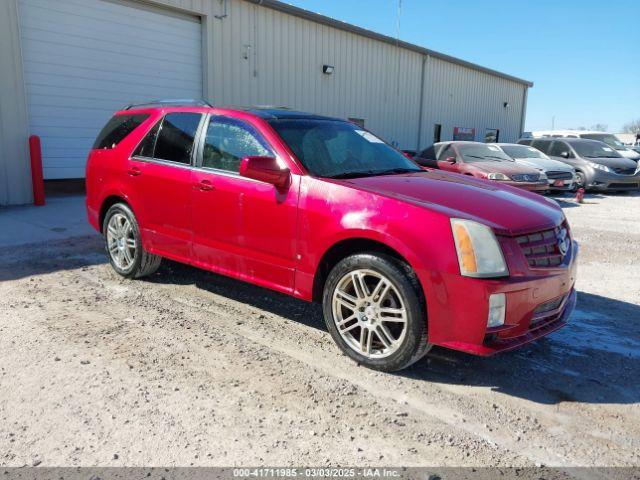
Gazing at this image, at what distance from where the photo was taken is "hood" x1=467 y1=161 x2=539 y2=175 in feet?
38.2

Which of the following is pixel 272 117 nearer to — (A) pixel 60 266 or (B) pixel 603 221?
(A) pixel 60 266

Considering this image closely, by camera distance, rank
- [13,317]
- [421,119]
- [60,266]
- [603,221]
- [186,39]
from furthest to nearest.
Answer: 1. [421,119]
2. [186,39]
3. [603,221]
4. [60,266]
5. [13,317]

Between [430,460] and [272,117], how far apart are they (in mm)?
2870

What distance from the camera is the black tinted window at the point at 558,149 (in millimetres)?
16466

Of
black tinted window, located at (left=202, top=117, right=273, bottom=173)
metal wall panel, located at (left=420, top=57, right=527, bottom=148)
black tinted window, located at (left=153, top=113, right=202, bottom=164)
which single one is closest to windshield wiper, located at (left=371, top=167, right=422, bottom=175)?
black tinted window, located at (left=202, top=117, right=273, bottom=173)

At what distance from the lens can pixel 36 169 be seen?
9.69 metres

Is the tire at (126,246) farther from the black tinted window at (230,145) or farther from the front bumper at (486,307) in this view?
the front bumper at (486,307)

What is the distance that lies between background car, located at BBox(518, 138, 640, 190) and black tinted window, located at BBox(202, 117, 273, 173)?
1382 cm

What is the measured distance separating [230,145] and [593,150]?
15314 millimetres

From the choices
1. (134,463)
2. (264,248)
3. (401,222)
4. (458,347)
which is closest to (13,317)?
(264,248)

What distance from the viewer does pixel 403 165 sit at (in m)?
4.56

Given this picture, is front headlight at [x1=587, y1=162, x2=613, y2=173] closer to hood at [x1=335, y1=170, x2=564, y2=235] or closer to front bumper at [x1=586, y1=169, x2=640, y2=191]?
front bumper at [x1=586, y1=169, x2=640, y2=191]

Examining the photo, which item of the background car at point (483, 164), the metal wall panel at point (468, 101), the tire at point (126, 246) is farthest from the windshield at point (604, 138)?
the tire at point (126, 246)

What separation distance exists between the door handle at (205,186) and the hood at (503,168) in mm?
8635
